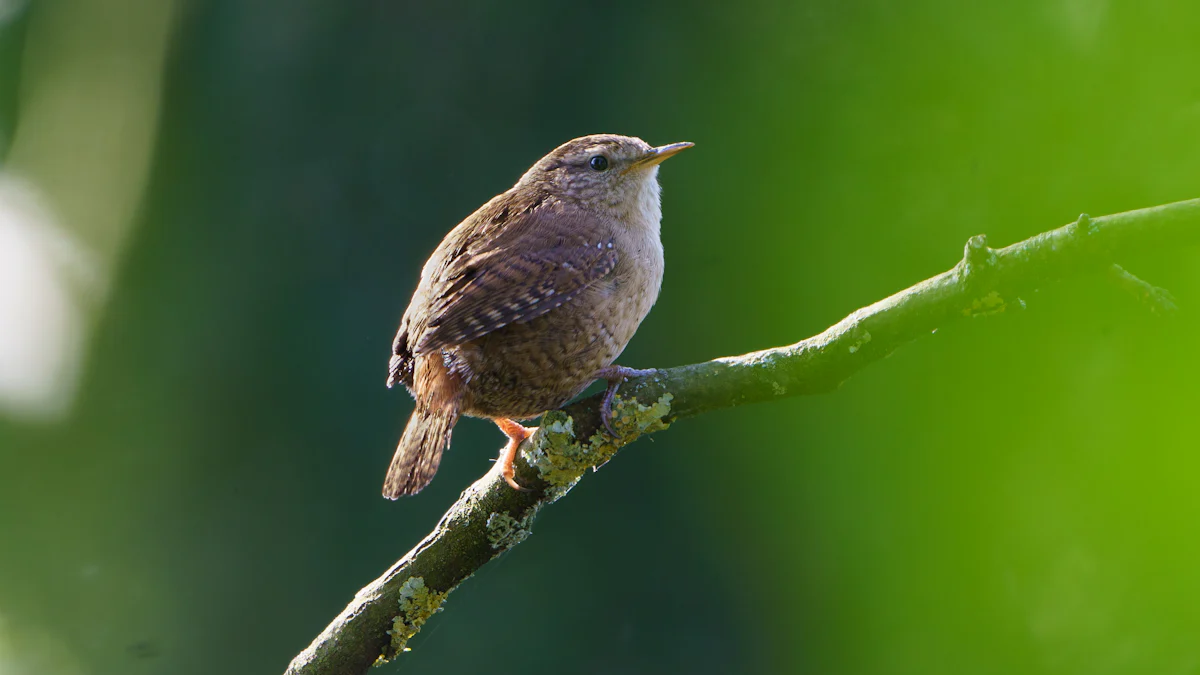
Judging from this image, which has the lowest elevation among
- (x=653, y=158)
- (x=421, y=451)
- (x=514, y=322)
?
(x=421, y=451)

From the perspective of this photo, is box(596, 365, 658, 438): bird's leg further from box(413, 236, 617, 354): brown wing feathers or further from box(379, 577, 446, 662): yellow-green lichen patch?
box(379, 577, 446, 662): yellow-green lichen patch

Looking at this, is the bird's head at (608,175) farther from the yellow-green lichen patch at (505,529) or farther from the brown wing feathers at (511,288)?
the yellow-green lichen patch at (505,529)

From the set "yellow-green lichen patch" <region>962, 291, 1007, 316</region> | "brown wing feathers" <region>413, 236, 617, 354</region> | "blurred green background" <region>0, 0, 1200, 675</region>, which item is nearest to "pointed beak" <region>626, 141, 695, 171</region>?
"brown wing feathers" <region>413, 236, 617, 354</region>

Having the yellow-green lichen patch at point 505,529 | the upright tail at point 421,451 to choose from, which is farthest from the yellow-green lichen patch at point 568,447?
the upright tail at point 421,451

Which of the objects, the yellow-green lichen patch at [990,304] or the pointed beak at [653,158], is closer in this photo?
the yellow-green lichen patch at [990,304]

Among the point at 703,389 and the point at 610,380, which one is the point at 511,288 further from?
the point at 703,389

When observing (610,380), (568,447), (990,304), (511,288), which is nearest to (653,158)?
(511,288)

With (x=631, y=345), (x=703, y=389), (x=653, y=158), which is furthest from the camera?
(x=631, y=345)

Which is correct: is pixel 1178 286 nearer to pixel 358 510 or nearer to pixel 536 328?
pixel 536 328
